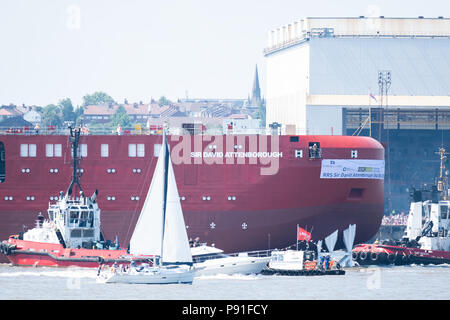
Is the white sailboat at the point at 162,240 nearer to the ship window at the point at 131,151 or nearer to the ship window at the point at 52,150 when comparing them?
the ship window at the point at 131,151

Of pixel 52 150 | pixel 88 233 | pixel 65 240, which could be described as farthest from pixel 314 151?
pixel 65 240

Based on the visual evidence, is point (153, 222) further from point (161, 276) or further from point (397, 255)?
point (397, 255)

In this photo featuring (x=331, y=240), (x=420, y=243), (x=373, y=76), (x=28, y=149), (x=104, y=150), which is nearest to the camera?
(x=331, y=240)

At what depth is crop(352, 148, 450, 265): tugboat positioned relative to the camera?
3142 inches

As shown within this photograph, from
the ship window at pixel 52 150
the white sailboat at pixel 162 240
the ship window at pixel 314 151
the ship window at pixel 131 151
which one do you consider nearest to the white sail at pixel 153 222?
the white sailboat at pixel 162 240

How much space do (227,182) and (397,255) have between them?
10887 mm

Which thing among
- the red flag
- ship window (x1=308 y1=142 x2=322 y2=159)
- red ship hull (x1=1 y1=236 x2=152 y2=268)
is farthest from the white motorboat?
ship window (x1=308 y1=142 x2=322 y2=159)

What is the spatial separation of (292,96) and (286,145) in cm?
4298

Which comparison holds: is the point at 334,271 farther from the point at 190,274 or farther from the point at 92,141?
the point at 92,141

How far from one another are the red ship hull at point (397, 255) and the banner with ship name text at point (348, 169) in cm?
448

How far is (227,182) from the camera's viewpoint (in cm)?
8050

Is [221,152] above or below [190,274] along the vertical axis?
above
